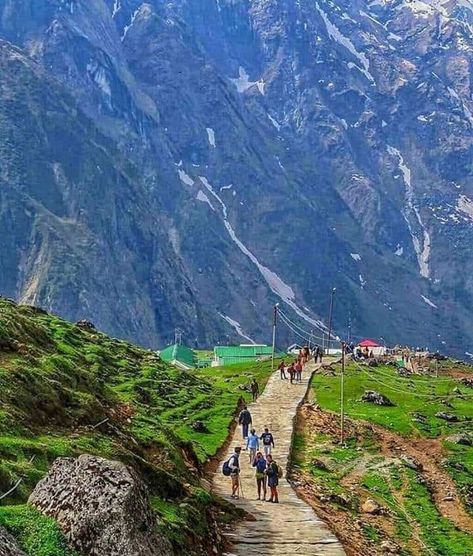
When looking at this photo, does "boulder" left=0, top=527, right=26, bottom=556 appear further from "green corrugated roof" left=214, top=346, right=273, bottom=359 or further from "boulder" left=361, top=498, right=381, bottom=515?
"green corrugated roof" left=214, top=346, right=273, bottom=359

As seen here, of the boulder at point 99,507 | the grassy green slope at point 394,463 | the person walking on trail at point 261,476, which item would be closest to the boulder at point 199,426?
the grassy green slope at point 394,463

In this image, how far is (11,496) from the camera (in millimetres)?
15805

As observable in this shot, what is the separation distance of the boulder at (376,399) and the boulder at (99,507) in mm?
47909

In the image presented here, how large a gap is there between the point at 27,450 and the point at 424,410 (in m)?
45.4

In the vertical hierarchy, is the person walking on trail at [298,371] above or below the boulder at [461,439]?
above

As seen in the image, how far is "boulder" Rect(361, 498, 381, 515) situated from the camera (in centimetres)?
3275

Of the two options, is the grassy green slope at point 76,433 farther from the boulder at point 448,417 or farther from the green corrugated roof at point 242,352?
the green corrugated roof at point 242,352

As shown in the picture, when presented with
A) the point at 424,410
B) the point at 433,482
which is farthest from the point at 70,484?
the point at 424,410

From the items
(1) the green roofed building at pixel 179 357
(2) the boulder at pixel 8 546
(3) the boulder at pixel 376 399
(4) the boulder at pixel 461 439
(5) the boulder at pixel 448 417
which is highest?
(1) the green roofed building at pixel 179 357

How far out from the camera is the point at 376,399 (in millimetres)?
61469

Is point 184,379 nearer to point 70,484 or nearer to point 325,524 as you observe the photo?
point 325,524

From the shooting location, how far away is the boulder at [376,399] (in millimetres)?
61094

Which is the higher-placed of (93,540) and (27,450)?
(27,450)

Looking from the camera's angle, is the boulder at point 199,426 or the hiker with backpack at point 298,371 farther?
the hiker with backpack at point 298,371
